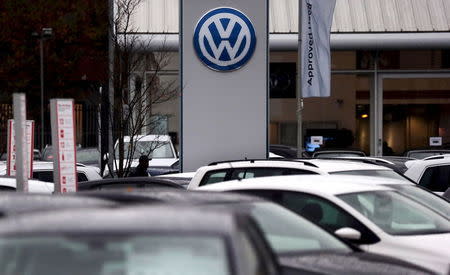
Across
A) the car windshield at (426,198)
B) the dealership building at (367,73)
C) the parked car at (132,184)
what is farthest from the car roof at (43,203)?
the dealership building at (367,73)

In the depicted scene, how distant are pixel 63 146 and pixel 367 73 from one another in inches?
1030

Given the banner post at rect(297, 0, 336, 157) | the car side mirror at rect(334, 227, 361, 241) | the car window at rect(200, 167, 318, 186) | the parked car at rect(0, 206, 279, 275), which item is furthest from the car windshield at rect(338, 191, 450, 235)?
the banner post at rect(297, 0, 336, 157)

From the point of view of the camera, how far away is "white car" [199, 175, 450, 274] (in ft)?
26.7

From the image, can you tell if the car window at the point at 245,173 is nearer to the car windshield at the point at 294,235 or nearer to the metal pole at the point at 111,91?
the car windshield at the point at 294,235

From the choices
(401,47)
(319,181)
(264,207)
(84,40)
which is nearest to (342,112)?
(401,47)

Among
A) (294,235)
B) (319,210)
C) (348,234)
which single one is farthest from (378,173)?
(294,235)

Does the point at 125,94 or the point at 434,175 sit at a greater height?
the point at 125,94

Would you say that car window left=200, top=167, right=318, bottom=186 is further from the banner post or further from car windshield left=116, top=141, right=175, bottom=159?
car windshield left=116, top=141, right=175, bottom=159

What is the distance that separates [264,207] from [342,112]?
31029 mm

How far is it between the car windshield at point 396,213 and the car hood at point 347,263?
214 cm

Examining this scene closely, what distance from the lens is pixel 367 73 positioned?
36562mm

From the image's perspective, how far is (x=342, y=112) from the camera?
36.6 m

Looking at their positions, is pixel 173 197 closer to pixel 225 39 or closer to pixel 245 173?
pixel 245 173

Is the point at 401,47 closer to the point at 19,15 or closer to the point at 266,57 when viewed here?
the point at 266,57
